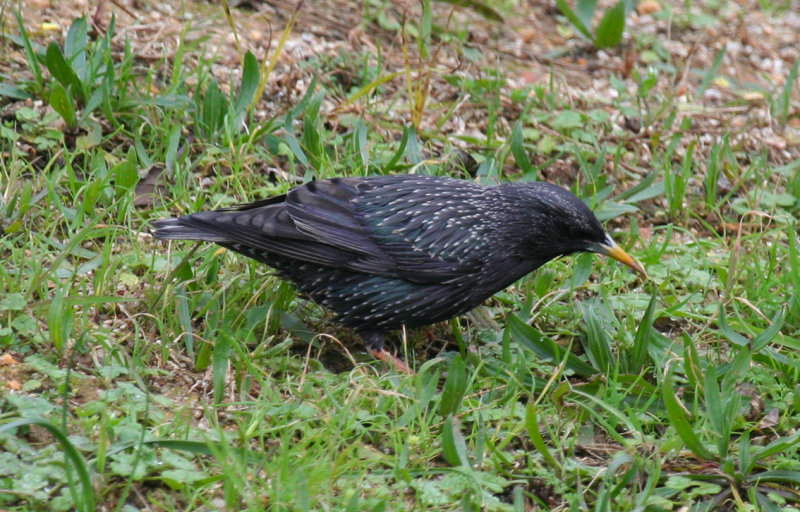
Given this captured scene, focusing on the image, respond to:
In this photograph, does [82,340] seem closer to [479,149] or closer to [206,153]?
[206,153]

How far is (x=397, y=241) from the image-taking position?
414 centimetres

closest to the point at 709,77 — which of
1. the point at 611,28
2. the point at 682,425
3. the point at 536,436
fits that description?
the point at 611,28

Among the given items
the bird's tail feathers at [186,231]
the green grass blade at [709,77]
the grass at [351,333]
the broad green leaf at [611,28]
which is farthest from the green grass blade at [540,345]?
the broad green leaf at [611,28]

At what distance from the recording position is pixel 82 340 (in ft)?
12.1

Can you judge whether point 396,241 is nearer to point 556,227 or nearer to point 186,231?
point 556,227

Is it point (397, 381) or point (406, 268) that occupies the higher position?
point (406, 268)

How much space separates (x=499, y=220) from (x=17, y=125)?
246 centimetres

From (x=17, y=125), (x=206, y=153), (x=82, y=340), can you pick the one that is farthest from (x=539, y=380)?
(x=17, y=125)

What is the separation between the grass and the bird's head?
0.24m

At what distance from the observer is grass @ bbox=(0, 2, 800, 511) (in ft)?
10.8

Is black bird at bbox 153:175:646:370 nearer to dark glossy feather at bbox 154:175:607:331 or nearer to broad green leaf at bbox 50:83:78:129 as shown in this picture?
dark glossy feather at bbox 154:175:607:331

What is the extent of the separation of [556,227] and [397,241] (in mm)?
653

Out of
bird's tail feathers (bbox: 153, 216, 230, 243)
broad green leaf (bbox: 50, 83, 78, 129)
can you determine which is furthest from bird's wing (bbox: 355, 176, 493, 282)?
broad green leaf (bbox: 50, 83, 78, 129)

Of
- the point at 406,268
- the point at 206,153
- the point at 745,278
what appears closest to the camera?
the point at 406,268
